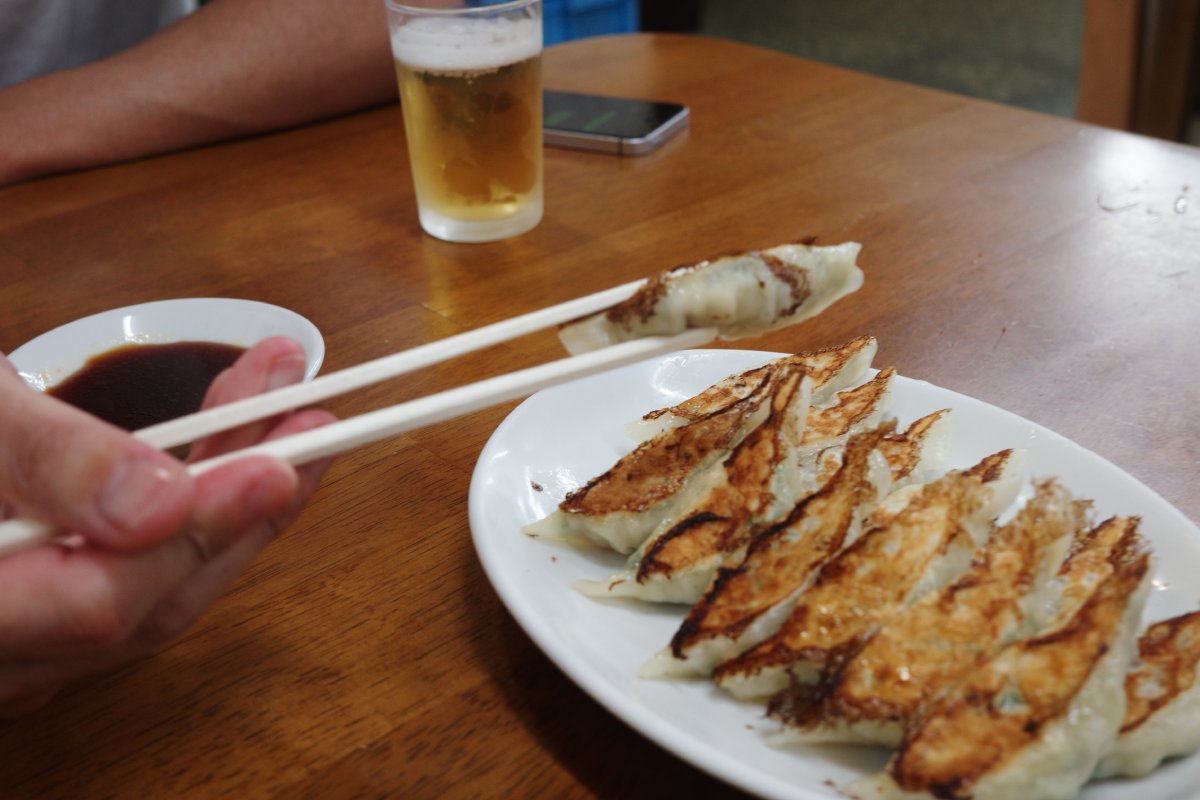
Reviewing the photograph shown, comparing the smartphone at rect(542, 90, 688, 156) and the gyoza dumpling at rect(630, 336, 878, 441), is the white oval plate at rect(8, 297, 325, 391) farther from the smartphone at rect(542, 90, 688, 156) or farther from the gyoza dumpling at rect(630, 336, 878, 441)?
the smartphone at rect(542, 90, 688, 156)

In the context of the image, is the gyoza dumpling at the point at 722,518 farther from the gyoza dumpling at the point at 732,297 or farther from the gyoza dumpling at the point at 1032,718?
the gyoza dumpling at the point at 1032,718

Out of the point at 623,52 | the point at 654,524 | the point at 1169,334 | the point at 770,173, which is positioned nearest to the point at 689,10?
the point at 623,52

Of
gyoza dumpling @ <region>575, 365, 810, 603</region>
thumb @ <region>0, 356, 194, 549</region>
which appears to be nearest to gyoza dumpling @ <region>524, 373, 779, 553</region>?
gyoza dumpling @ <region>575, 365, 810, 603</region>

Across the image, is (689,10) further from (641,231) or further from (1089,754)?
A: (1089,754)

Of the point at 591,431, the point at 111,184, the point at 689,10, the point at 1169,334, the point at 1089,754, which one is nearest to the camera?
the point at 1089,754

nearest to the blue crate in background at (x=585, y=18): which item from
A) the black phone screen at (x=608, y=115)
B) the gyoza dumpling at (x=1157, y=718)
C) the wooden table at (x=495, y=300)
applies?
the wooden table at (x=495, y=300)
